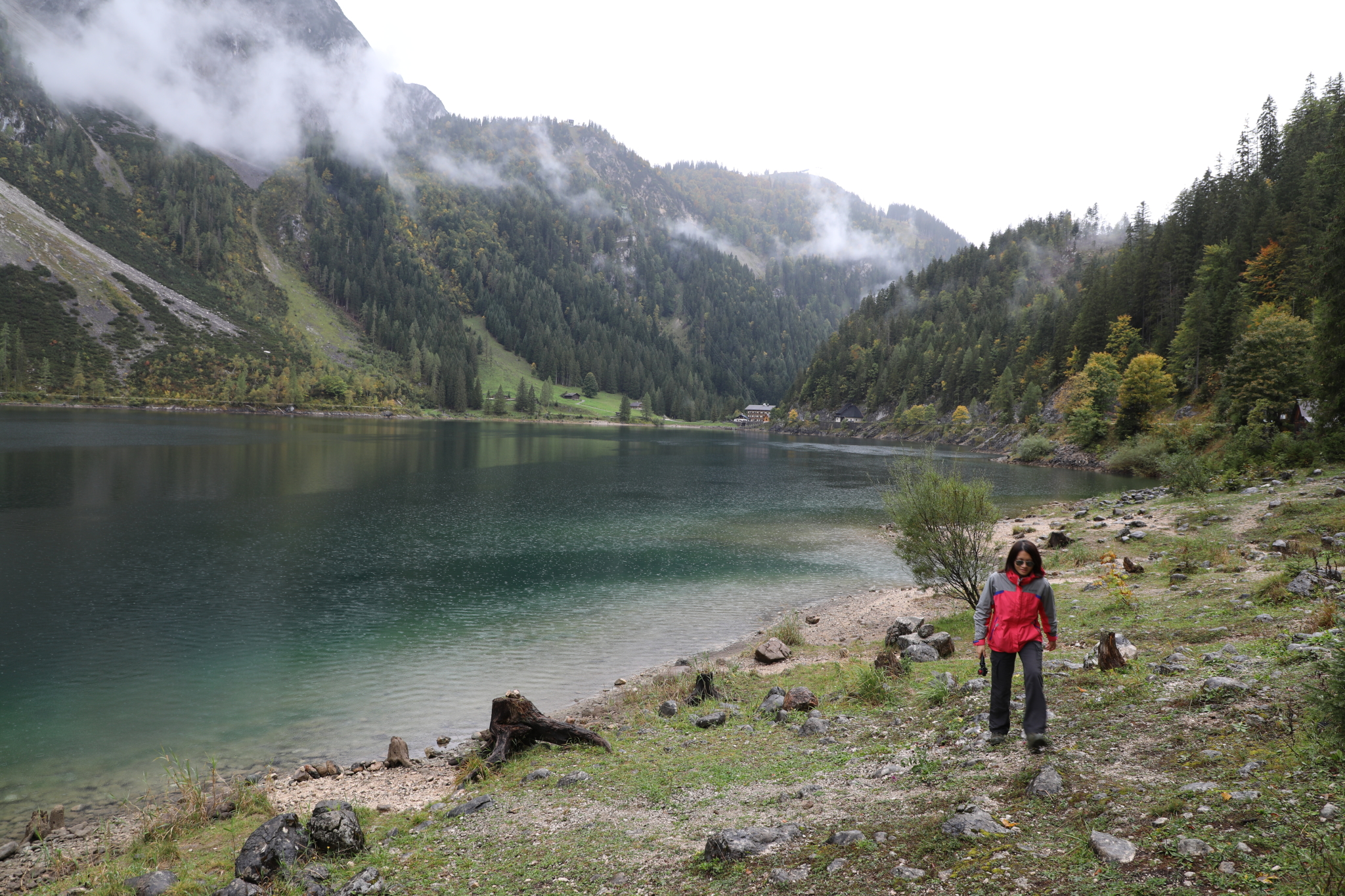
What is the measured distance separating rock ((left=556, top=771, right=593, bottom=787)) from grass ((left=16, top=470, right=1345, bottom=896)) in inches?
9.4

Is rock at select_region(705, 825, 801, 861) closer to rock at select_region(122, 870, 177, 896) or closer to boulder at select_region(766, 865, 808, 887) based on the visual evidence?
boulder at select_region(766, 865, 808, 887)

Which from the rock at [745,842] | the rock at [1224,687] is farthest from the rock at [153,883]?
the rock at [1224,687]

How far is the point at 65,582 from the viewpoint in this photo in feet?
85.5

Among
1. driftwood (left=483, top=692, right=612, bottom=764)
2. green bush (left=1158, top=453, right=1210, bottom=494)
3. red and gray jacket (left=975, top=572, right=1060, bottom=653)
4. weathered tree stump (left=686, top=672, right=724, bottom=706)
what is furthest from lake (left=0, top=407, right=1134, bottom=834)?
green bush (left=1158, top=453, right=1210, bottom=494)

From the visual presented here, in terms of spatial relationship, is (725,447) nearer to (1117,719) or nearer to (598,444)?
(598,444)

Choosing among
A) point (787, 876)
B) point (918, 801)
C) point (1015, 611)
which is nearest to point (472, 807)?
point (787, 876)

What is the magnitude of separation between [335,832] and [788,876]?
665cm

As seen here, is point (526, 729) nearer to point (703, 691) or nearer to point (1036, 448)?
point (703, 691)

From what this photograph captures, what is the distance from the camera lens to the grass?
5469 millimetres

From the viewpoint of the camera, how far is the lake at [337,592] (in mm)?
15438

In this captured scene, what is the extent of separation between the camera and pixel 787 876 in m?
6.30

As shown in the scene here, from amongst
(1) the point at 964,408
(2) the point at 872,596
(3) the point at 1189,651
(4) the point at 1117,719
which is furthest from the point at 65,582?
(1) the point at 964,408

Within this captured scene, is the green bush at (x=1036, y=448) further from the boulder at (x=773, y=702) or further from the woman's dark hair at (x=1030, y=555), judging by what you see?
the woman's dark hair at (x=1030, y=555)

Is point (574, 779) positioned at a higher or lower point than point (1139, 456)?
lower
